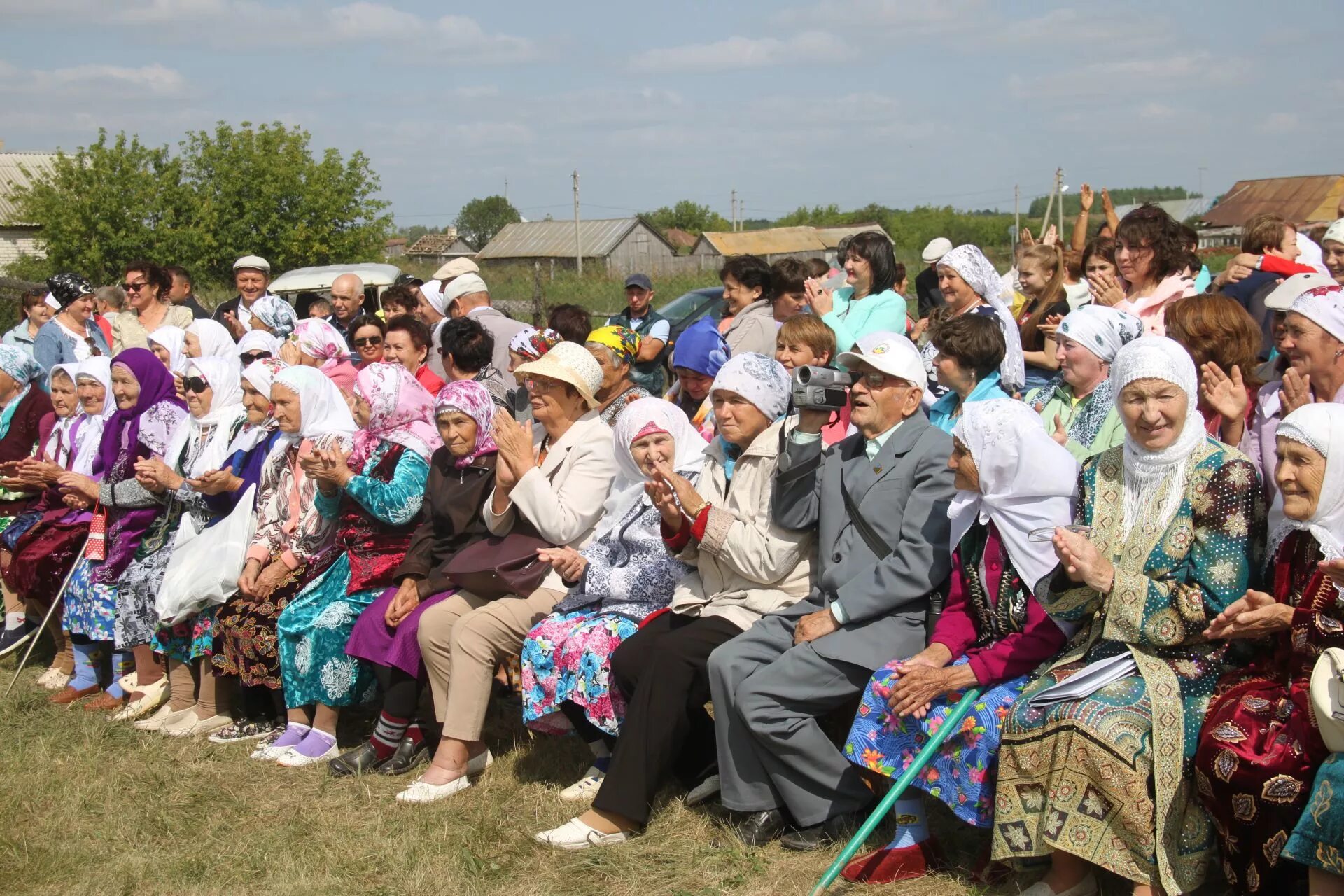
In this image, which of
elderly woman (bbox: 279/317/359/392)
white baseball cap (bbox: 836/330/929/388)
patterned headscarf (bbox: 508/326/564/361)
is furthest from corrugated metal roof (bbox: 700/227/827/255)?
white baseball cap (bbox: 836/330/929/388)

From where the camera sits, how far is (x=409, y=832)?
15.2 ft

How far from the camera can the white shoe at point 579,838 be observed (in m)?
4.38

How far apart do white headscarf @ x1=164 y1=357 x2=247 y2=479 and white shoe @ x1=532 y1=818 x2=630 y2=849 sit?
301 centimetres

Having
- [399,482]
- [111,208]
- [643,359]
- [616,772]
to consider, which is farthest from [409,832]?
[111,208]

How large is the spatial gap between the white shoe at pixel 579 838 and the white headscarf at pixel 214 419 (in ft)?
9.89

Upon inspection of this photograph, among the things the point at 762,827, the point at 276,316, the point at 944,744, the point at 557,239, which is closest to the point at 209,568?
the point at 762,827

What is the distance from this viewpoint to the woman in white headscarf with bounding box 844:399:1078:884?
3773mm

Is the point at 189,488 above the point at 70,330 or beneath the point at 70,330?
beneath

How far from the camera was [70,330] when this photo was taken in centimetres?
936

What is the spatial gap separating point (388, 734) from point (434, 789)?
49cm

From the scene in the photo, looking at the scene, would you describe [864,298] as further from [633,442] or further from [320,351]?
[320,351]

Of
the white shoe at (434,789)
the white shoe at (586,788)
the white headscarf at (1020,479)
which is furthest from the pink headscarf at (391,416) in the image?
the white headscarf at (1020,479)

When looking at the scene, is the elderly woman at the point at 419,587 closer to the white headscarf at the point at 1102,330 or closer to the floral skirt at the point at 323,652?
the floral skirt at the point at 323,652

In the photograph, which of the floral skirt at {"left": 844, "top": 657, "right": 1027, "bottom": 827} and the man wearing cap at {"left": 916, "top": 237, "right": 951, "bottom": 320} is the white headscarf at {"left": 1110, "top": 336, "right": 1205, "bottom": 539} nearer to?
the floral skirt at {"left": 844, "top": 657, "right": 1027, "bottom": 827}
